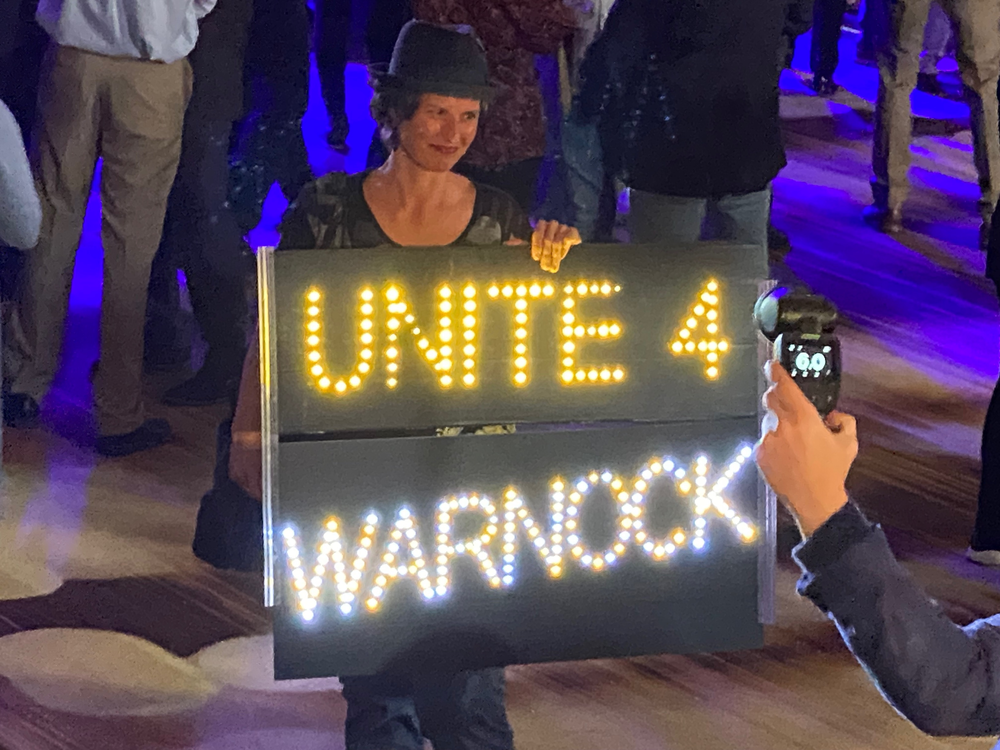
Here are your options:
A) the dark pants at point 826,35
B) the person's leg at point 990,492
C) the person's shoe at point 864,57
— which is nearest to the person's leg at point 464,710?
the person's leg at point 990,492

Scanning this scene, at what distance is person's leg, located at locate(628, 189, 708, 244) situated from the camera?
3594mm

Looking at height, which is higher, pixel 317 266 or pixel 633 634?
pixel 317 266

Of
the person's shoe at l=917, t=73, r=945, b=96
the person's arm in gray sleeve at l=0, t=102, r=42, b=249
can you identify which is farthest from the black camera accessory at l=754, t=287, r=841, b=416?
the person's shoe at l=917, t=73, r=945, b=96

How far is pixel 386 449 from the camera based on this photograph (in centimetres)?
185

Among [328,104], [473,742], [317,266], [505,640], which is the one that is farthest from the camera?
[328,104]

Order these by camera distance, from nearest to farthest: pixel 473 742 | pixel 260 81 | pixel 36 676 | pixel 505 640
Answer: pixel 505 640, pixel 473 742, pixel 36 676, pixel 260 81

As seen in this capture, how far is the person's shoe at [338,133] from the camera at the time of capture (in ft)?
24.3

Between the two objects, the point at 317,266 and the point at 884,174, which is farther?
the point at 884,174

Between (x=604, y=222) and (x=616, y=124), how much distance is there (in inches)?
65.3

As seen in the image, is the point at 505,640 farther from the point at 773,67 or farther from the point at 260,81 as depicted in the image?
the point at 260,81

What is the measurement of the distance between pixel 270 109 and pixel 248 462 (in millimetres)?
3372

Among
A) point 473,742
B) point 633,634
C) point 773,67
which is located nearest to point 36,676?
point 473,742

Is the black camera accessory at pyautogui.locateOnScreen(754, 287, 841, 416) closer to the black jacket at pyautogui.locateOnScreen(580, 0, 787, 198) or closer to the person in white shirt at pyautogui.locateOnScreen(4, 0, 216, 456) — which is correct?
the black jacket at pyautogui.locateOnScreen(580, 0, 787, 198)

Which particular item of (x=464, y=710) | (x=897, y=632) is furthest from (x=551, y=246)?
(x=464, y=710)
